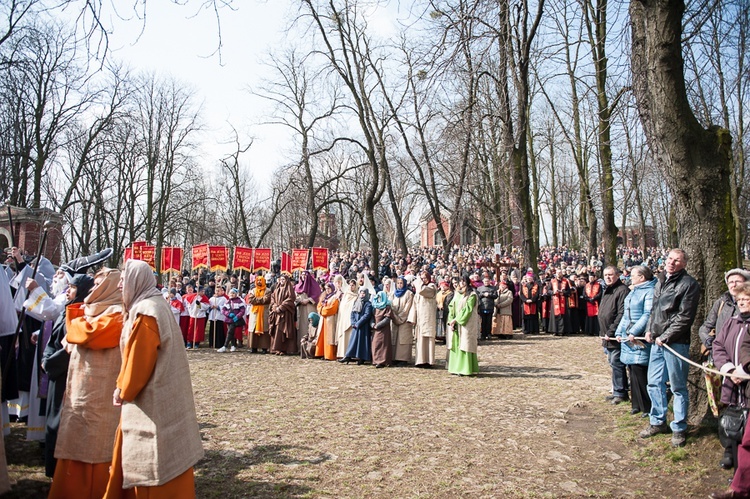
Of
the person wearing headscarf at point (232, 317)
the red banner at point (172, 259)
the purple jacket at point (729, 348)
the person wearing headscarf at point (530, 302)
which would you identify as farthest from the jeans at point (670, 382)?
the red banner at point (172, 259)

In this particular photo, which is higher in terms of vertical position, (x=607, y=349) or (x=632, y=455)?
(x=607, y=349)

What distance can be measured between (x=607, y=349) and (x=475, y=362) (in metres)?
2.91

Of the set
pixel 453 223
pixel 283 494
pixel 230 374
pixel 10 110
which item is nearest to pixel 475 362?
pixel 230 374

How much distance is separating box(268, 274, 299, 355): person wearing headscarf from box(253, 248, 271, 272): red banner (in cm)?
848

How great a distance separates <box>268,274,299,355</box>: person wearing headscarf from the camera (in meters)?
14.2

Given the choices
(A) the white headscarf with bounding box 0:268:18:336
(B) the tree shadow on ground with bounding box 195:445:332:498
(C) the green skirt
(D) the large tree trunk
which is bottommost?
(B) the tree shadow on ground with bounding box 195:445:332:498

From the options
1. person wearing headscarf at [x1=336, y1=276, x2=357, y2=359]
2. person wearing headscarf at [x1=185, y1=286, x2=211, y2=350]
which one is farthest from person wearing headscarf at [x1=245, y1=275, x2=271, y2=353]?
person wearing headscarf at [x1=336, y1=276, x2=357, y2=359]

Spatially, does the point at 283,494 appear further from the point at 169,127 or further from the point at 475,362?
the point at 169,127

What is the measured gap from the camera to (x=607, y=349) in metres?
8.09

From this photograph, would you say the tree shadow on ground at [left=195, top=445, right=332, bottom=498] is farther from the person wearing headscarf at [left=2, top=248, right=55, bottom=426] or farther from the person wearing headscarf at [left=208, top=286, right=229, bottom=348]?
the person wearing headscarf at [left=208, top=286, right=229, bottom=348]

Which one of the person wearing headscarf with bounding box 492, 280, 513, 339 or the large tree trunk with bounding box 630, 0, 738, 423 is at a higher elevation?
the large tree trunk with bounding box 630, 0, 738, 423

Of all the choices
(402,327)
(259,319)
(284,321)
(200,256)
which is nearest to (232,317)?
(259,319)

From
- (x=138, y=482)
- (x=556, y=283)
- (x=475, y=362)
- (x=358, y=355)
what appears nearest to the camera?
(x=138, y=482)

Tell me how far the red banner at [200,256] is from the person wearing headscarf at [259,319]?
7.78m
